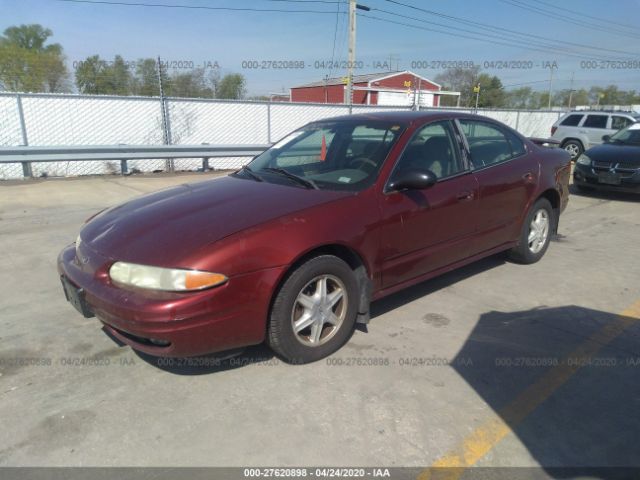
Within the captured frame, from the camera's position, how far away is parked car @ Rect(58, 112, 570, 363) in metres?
2.66

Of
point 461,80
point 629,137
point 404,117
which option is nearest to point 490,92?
point 461,80

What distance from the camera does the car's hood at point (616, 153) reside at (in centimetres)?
888

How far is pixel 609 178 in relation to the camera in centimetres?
898

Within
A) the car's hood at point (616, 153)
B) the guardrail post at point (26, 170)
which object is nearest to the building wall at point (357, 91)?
the car's hood at point (616, 153)

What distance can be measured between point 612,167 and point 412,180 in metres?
7.47

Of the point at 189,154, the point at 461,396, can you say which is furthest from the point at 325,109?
the point at 461,396

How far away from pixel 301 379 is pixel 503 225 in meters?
2.60

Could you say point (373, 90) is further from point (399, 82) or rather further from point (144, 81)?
point (144, 81)

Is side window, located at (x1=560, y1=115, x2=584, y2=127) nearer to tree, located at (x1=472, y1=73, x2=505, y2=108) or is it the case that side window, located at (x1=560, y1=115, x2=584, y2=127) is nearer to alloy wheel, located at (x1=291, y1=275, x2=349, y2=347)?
alloy wheel, located at (x1=291, y1=275, x2=349, y2=347)

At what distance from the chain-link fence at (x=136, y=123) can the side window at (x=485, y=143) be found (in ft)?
30.2

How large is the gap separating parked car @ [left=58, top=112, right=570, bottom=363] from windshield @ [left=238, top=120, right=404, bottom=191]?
1 cm

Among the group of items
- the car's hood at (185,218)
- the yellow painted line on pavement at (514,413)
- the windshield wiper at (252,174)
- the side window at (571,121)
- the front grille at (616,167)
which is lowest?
the yellow painted line on pavement at (514,413)

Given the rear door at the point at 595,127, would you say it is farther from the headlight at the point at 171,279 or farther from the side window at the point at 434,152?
the headlight at the point at 171,279

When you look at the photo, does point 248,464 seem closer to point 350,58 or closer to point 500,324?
point 500,324
